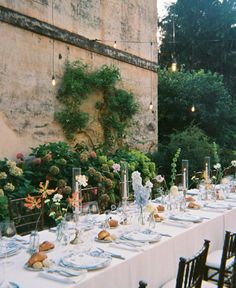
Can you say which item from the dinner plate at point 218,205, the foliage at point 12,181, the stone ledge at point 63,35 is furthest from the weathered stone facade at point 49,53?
the dinner plate at point 218,205

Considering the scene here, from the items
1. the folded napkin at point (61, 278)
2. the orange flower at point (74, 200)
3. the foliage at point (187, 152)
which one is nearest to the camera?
the folded napkin at point (61, 278)

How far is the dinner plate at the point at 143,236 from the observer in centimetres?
273

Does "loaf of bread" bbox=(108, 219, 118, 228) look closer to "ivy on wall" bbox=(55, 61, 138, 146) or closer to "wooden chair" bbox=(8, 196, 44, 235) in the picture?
"wooden chair" bbox=(8, 196, 44, 235)

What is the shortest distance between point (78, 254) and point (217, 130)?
33.3 ft

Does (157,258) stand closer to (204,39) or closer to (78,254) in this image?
(78,254)

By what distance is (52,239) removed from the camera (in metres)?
2.86

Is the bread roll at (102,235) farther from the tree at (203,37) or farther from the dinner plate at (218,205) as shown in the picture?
the tree at (203,37)

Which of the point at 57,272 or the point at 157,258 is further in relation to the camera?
the point at 157,258

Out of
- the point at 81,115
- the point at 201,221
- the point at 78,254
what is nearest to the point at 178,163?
the point at 81,115

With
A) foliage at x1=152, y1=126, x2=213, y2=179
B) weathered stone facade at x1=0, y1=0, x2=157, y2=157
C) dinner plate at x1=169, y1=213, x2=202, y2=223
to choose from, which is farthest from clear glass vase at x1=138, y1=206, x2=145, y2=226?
foliage at x1=152, y1=126, x2=213, y2=179

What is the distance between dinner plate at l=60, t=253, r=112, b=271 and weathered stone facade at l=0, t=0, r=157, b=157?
364 cm

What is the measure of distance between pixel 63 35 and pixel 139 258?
200 inches

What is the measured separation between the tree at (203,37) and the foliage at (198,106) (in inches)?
174

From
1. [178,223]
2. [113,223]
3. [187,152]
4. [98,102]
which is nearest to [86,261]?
[113,223]
